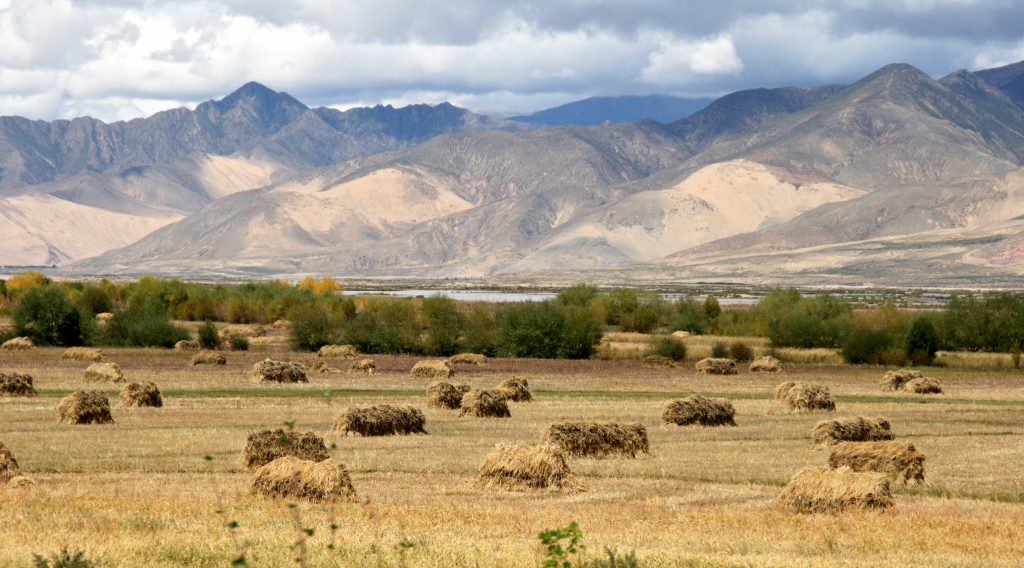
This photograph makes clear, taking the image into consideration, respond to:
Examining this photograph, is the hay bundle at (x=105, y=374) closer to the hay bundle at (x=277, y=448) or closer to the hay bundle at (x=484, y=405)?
the hay bundle at (x=484, y=405)

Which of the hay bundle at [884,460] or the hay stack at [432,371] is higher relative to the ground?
the hay bundle at [884,460]

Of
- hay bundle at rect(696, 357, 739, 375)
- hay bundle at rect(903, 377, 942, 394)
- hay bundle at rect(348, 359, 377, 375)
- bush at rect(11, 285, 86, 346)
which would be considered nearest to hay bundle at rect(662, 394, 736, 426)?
hay bundle at rect(903, 377, 942, 394)

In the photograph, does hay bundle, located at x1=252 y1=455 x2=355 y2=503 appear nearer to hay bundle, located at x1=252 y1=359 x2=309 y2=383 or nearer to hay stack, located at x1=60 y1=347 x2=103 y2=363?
hay bundle, located at x1=252 y1=359 x2=309 y2=383

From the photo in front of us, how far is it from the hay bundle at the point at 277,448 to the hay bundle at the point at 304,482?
3500 millimetres

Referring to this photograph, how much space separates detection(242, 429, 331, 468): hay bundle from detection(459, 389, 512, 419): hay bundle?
13085mm

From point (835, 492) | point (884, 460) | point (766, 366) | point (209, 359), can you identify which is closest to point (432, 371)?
point (209, 359)

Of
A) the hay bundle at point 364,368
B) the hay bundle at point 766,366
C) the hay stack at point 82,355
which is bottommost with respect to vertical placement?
the hay bundle at point 766,366

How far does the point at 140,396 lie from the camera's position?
4131cm

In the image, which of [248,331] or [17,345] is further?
[248,331]

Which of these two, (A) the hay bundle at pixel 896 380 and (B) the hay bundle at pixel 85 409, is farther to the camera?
(A) the hay bundle at pixel 896 380

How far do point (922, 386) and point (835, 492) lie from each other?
34.8 meters

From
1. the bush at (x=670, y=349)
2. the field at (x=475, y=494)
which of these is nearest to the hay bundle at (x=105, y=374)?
the field at (x=475, y=494)

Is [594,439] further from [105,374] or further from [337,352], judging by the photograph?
[337,352]

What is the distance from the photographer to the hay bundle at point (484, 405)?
4022cm
